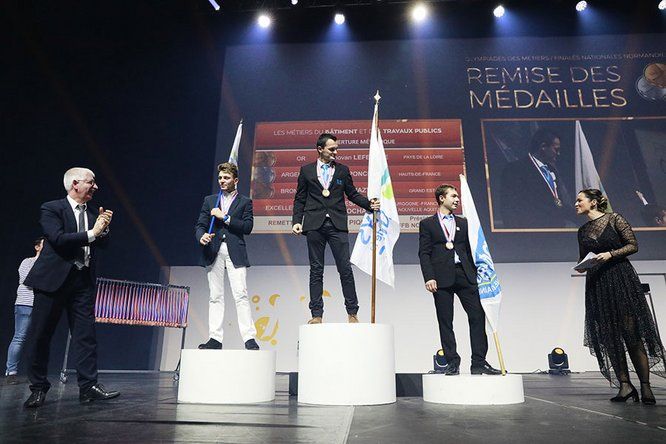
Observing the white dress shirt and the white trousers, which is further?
the white trousers

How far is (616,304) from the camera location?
115 inches

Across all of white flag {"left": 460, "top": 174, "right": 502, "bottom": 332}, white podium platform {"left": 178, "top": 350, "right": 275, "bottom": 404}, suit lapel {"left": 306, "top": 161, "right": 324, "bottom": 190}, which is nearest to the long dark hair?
white flag {"left": 460, "top": 174, "right": 502, "bottom": 332}

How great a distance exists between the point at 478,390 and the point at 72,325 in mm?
2481

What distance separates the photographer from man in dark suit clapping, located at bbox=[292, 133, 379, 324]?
326 cm

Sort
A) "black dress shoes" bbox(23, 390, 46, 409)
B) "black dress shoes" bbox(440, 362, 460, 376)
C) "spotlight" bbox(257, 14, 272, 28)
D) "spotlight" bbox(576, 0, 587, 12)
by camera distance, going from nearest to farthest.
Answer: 1. "black dress shoes" bbox(23, 390, 46, 409)
2. "black dress shoes" bbox(440, 362, 460, 376)
3. "spotlight" bbox(576, 0, 587, 12)
4. "spotlight" bbox(257, 14, 272, 28)

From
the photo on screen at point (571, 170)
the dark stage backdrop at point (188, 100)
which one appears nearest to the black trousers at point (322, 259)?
the dark stage backdrop at point (188, 100)

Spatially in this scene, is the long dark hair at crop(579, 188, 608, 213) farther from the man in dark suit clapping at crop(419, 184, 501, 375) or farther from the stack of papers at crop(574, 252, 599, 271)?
the man in dark suit clapping at crop(419, 184, 501, 375)

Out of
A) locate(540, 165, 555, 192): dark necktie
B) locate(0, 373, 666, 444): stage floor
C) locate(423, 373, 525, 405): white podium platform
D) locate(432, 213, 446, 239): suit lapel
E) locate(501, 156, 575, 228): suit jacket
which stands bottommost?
locate(0, 373, 666, 444): stage floor

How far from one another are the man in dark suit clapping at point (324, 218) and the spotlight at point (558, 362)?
4.12 meters

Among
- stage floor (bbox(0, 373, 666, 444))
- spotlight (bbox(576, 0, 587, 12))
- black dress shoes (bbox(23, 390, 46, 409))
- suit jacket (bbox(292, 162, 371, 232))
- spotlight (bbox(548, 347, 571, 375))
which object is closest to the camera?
stage floor (bbox(0, 373, 666, 444))

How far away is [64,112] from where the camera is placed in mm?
5340

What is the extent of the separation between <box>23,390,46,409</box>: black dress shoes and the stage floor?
0.04m

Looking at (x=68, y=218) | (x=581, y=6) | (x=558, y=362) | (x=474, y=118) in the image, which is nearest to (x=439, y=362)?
(x=558, y=362)

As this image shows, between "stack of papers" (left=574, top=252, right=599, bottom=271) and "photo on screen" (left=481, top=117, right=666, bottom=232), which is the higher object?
"photo on screen" (left=481, top=117, right=666, bottom=232)
